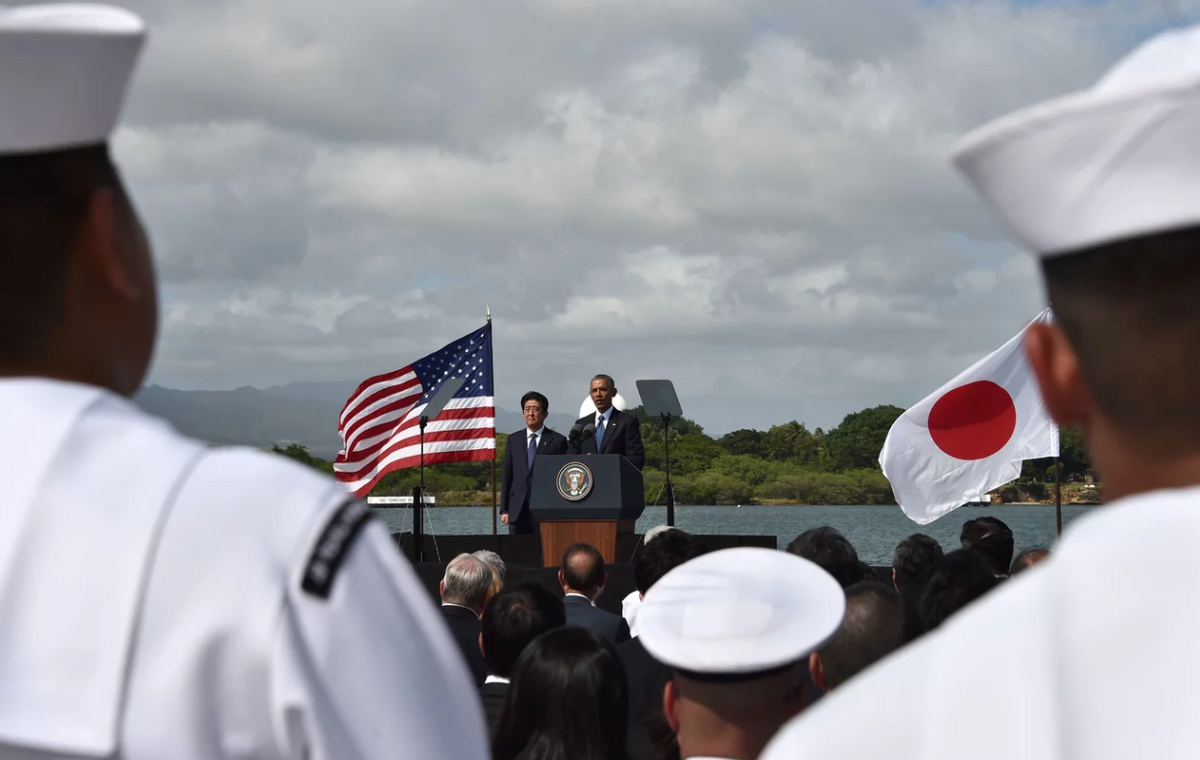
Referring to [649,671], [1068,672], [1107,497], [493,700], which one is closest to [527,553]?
[649,671]

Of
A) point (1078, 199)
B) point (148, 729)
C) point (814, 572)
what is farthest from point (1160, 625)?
point (814, 572)

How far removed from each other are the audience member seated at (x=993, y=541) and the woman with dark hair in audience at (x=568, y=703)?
3403 mm

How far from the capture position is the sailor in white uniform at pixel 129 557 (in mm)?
1121

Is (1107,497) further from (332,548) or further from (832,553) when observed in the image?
(832,553)

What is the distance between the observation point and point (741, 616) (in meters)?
2.29

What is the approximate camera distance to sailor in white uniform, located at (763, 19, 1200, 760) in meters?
0.94

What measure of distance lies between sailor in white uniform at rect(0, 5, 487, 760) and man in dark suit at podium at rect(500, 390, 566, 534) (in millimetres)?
9765

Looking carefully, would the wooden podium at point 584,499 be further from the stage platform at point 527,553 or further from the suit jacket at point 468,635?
the suit jacket at point 468,635

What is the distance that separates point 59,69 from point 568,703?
2.16m

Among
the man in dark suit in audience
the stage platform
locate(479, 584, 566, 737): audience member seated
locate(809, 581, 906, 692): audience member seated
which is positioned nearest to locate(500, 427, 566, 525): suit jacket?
the stage platform

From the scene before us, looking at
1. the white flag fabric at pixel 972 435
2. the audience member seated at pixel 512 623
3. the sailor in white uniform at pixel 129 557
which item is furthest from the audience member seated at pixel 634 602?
the sailor in white uniform at pixel 129 557

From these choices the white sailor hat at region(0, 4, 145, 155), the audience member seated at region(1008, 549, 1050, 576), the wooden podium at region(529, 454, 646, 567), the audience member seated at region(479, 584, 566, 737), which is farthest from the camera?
the wooden podium at region(529, 454, 646, 567)

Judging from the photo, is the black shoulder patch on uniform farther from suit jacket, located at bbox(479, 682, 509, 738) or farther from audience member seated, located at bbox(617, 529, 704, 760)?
suit jacket, located at bbox(479, 682, 509, 738)

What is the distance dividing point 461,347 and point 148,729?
11.3m
